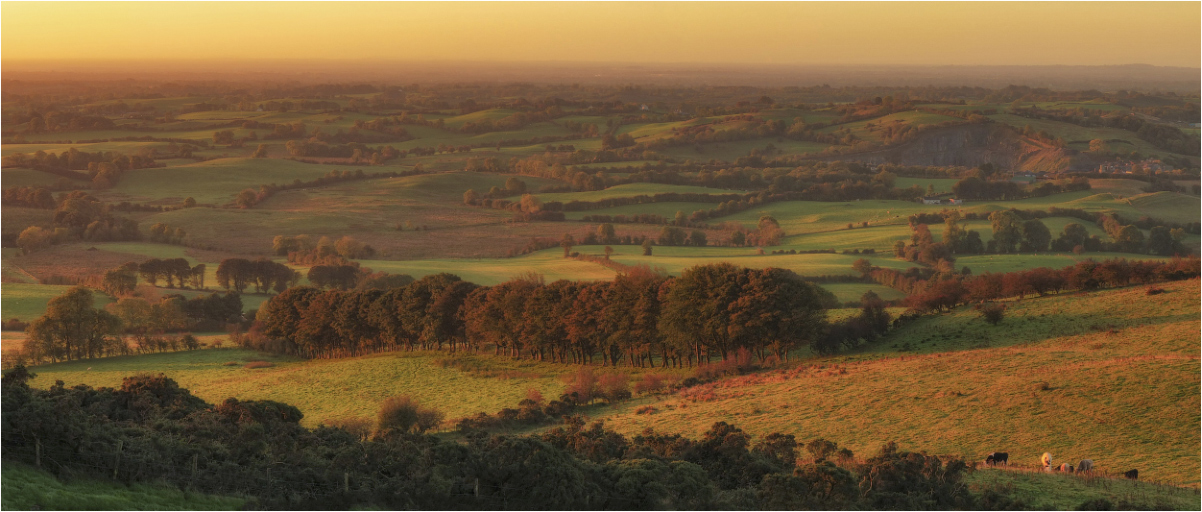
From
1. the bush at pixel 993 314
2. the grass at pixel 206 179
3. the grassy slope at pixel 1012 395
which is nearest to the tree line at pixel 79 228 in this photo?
the grass at pixel 206 179

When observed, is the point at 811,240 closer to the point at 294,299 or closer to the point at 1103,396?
the point at 294,299

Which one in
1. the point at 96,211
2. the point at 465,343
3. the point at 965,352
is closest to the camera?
the point at 965,352

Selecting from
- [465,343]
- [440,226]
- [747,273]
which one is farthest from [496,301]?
[440,226]

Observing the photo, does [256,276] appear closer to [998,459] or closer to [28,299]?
[28,299]

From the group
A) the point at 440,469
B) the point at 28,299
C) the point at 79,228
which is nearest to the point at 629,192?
the point at 79,228

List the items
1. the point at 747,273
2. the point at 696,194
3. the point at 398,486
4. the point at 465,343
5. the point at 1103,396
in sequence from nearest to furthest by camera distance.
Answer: the point at 398,486 → the point at 1103,396 → the point at 747,273 → the point at 465,343 → the point at 696,194

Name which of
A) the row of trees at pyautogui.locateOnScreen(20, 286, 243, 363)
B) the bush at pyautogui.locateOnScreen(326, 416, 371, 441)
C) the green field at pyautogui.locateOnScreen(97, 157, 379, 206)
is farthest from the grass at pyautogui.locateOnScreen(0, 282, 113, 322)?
the green field at pyautogui.locateOnScreen(97, 157, 379, 206)

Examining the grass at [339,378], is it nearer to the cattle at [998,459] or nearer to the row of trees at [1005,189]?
the cattle at [998,459]
